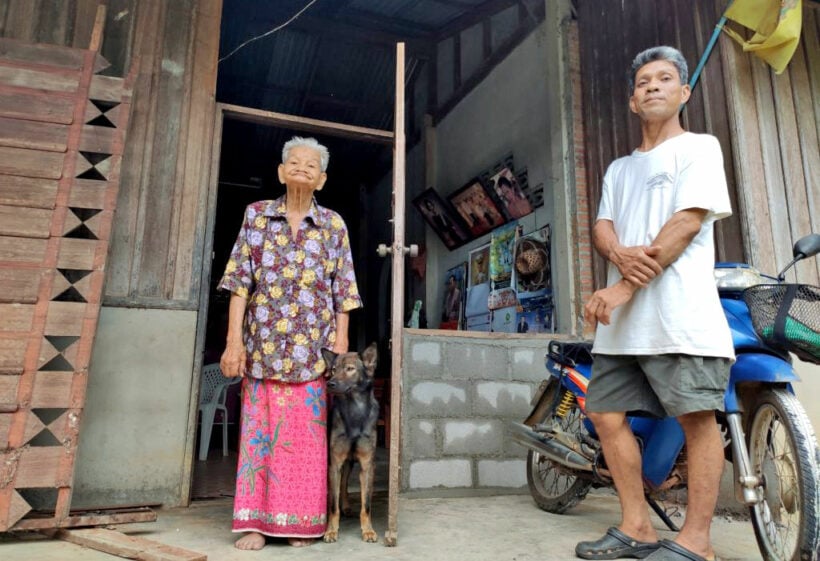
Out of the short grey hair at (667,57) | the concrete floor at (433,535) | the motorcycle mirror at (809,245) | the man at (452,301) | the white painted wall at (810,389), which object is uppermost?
the short grey hair at (667,57)

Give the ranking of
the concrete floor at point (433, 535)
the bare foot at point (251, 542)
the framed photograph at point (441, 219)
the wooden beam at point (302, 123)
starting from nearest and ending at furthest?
1. the concrete floor at point (433, 535)
2. the bare foot at point (251, 542)
3. the wooden beam at point (302, 123)
4. the framed photograph at point (441, 219)

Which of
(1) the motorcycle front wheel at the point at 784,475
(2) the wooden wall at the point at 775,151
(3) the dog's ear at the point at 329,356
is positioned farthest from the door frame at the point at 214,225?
(2) the wooden wall at the point at 775,151

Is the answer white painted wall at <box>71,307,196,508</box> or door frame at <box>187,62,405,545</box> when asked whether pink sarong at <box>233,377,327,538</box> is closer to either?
door frame at <box>187,62,405,545</box>

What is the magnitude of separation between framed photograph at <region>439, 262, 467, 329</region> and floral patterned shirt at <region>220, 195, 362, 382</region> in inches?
153

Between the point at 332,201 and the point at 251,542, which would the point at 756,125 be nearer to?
the point at 251,542

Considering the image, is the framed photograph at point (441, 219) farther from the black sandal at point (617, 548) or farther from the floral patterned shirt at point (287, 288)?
the black sandal at point (617, 548)

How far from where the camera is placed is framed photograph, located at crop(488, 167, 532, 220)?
18.5 ft

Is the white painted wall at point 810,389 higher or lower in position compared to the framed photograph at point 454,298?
lower

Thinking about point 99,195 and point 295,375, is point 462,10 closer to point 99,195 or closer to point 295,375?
point 99,195

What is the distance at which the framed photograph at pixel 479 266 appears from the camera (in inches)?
248

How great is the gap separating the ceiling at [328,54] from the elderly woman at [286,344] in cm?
376

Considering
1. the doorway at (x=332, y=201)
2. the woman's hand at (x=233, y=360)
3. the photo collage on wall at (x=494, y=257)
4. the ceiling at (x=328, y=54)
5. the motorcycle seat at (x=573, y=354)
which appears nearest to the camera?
the woman's hand at (x=233, y=360)

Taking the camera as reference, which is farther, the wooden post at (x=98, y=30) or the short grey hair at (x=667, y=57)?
the wooden post at (x=98, y=30)

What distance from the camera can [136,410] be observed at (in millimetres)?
3338
